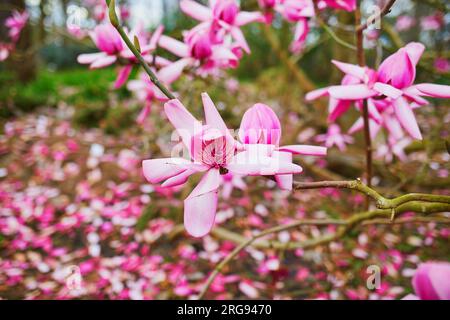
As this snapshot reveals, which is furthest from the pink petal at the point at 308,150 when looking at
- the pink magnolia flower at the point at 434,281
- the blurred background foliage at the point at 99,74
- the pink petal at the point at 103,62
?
the blurred background foliage at the point at 99,74

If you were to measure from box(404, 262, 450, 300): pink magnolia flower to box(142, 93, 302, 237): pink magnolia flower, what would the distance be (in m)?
0.22

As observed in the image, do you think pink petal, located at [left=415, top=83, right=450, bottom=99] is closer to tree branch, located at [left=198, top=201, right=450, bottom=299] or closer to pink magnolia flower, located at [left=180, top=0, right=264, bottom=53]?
tree branch, located at [left=198, top=201, right=450, bottom=299]

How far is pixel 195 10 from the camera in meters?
0.76

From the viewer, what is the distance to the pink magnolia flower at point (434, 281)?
0.45 meters

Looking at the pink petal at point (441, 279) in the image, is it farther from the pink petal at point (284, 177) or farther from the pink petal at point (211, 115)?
the pink petal at point (211, 115)

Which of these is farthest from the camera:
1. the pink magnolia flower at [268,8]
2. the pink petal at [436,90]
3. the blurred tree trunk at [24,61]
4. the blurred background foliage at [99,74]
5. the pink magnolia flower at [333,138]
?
the blurred tree trunk at [24,61]

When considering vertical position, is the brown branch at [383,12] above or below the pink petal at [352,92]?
above

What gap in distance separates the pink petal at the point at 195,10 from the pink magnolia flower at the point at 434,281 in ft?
2.13

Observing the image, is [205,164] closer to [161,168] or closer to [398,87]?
[161,168]

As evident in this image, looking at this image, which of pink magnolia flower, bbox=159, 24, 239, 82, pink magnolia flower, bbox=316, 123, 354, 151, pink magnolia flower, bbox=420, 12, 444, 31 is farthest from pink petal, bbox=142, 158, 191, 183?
pink magnolia flower, bbox=420, 12, 444, 31

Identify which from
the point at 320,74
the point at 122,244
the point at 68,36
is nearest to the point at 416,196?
the point at 122,244

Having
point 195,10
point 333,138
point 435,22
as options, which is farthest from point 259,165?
point 435,22

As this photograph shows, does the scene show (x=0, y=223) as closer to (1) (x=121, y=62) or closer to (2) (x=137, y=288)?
(2) (x=137, y=288)

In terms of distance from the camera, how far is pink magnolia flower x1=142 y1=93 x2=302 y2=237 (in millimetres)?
478
